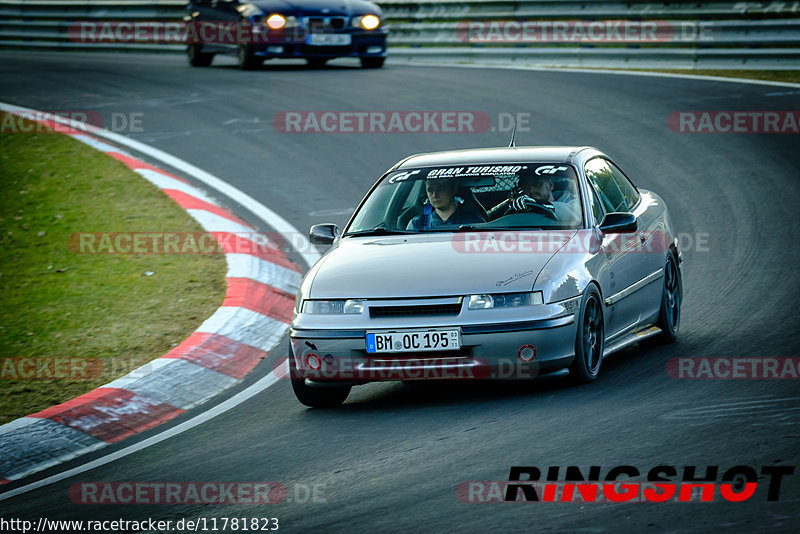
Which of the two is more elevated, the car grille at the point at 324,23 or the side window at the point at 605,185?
the car grille at the point at 324,23

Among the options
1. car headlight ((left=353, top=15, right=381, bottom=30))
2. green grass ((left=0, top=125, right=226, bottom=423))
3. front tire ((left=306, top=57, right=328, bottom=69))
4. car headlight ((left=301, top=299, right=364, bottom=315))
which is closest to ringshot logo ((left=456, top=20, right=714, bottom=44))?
car headlight ((left=353, top=15, right=381, bottom=30))

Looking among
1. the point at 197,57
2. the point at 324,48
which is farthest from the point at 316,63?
the point at 324,48

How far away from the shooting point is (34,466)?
673 centimetres

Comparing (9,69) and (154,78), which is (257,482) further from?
(9,69)

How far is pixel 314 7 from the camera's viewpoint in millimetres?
21188

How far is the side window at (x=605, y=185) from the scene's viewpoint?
825 cm

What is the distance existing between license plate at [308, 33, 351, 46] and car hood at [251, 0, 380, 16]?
1.18 feet

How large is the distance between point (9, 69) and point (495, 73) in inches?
365

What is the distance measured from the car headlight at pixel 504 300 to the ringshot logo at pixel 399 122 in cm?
922

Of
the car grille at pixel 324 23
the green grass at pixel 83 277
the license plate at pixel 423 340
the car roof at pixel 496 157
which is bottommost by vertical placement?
the green grass at pixel 83 277

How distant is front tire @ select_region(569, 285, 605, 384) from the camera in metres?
6.98

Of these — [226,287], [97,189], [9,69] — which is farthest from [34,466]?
[9,69]

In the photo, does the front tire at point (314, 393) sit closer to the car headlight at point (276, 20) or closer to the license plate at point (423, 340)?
the license plate at point (423, 340)

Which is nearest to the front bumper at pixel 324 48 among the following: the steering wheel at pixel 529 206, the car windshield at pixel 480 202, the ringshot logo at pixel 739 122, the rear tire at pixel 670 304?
the ringshot logo at pixel 739 122
